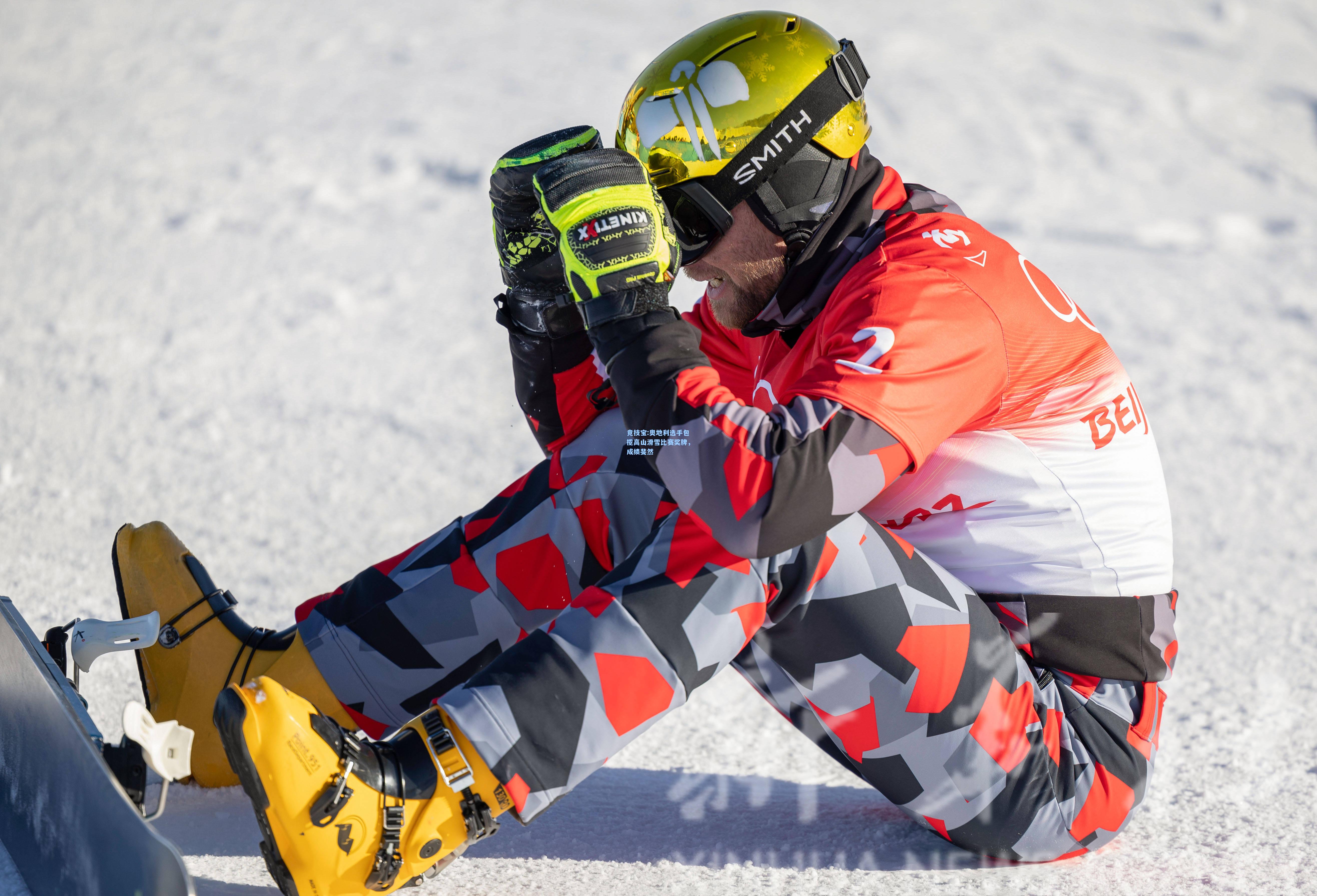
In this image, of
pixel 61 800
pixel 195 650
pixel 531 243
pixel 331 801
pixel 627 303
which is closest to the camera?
pixel 331 801

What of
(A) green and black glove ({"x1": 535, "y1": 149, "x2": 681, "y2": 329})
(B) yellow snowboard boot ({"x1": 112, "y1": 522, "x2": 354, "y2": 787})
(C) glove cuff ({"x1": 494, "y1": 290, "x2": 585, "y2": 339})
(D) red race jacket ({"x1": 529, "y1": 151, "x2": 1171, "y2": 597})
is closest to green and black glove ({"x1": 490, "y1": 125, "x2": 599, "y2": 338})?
(C) glove cuff ({"x1": 494, "y1": 290, "x2": 585, "y2": 339})

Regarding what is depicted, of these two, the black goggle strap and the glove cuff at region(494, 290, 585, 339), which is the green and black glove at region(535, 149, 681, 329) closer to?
the black goggle strap

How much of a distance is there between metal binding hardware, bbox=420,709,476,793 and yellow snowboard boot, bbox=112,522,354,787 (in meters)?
0.64

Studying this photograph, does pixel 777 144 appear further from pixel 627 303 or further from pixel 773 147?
pixel 627 303

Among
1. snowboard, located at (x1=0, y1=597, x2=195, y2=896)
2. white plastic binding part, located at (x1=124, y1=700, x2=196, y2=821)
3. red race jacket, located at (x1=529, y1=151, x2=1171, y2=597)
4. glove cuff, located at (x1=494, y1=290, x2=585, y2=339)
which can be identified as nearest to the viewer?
snowboard, located at (x1=0, y1=597, x2=195, y2=896)

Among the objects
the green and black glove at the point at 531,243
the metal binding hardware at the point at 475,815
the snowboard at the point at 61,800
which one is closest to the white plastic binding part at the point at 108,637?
the snowboard at the point at 61,800

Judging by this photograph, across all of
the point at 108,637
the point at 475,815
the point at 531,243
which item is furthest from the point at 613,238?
the point at 108,637

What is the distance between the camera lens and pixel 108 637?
1720mm

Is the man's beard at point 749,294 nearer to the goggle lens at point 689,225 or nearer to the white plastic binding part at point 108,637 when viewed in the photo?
the goggle lens at point 689,225

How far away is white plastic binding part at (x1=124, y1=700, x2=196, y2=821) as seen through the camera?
139 cm

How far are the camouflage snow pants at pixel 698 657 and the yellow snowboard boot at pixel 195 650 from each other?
→ 5cm

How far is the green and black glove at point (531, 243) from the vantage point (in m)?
2.09

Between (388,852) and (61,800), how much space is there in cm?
47

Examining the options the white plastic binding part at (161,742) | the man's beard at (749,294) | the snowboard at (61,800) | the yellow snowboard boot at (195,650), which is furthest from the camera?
the man's beard at (749,294)
